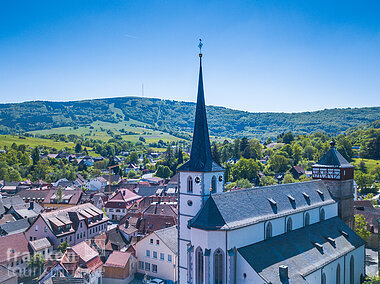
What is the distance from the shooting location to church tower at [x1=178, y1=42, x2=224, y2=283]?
31.8 m

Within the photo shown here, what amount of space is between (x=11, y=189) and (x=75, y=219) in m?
54.7

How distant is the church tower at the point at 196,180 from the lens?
31781mm

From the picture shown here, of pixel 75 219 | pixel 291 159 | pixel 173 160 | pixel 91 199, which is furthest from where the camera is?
pixel 173 160

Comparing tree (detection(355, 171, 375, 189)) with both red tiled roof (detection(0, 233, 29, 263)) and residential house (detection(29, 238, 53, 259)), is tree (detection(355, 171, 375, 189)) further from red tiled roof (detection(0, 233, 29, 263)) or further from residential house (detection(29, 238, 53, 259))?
red tiled roof (detection(0, 233, 29, 263))

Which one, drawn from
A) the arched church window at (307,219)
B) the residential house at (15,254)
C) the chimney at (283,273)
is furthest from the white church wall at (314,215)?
the residential house at (15,254)

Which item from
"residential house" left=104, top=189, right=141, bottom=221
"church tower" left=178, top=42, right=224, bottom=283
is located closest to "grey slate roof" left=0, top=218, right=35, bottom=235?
"residential house" left=104, top=189, right=141, bottom=221

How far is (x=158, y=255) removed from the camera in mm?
42219

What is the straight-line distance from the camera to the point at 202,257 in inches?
1114

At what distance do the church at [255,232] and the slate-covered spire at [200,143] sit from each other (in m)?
0.09

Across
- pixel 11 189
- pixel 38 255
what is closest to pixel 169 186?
pixel 11 189

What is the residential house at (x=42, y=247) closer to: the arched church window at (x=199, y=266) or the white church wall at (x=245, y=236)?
the arched church window at (x=199, y=266)

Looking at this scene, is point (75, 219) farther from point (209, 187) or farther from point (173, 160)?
point (173, 160)

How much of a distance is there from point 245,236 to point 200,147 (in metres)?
8.89

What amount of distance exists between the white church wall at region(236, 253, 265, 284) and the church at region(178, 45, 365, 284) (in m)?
0.08
